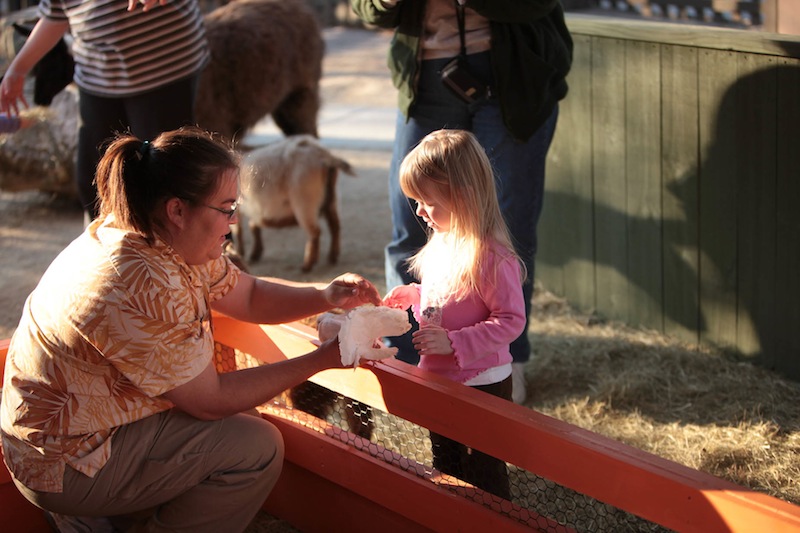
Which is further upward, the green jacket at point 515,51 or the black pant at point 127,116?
the green jacket at point 515,51

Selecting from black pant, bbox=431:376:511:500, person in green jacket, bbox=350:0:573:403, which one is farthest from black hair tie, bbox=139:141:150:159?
person in green jacket, bbox=350:0:573:403

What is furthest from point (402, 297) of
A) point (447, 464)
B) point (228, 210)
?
point (228, 210)

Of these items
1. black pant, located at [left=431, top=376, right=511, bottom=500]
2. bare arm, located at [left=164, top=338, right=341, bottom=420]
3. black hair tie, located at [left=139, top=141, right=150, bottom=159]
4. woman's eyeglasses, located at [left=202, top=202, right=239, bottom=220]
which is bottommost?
black pant, located at [left=431, top=376, right=511, bottom=500]

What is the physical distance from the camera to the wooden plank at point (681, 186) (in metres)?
3.53

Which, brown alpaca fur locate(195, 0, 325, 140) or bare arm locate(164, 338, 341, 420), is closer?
bare arm locate(164, 338, 341, 420)

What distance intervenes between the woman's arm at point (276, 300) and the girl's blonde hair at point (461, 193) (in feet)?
0.90

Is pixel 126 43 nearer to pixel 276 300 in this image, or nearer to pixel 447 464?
pixel 276 300

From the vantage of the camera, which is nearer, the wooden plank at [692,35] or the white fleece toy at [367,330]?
the white fleece toy at [367,330]

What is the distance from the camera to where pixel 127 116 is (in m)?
3.42

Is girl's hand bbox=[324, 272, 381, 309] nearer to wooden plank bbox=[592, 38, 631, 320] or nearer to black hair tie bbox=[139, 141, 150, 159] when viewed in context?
black hair tie bbox=[139, 141, 150, 159]

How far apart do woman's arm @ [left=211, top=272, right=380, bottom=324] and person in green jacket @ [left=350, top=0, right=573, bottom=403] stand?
0.55 m

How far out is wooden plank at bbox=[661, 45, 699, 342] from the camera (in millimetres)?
3533

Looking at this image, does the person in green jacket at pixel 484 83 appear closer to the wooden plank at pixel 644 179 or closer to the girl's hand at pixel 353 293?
the girl's hand at pixel 353 293

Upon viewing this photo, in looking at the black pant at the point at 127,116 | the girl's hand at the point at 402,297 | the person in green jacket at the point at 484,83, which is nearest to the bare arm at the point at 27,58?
the black pant at the point at 127,116
